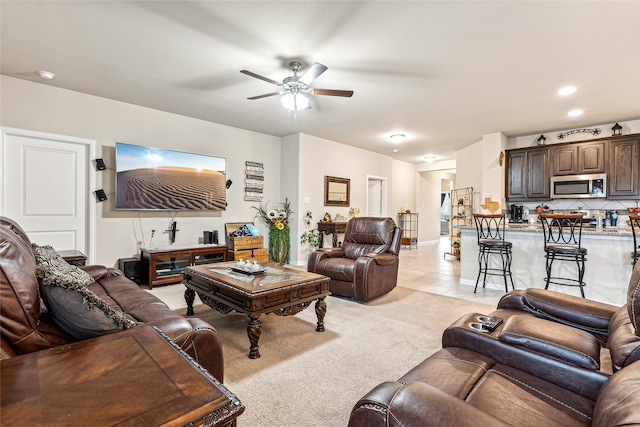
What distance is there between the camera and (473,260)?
477 cm

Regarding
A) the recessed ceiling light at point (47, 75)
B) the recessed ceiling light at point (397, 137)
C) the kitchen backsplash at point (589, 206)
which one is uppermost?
the recessed ceiling light at point (47, 75)

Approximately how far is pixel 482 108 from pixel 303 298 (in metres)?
3.89

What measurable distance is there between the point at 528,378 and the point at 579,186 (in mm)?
5556

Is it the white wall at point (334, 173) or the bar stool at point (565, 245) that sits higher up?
the white wall at point (334, 173)

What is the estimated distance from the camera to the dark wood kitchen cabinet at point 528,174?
5.61 meters

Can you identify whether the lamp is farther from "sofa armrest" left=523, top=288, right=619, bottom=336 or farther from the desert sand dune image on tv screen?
the desert sand dune image on tv screen

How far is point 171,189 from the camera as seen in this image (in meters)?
4.77

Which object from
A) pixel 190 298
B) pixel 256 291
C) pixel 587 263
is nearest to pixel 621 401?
pixel 256 291

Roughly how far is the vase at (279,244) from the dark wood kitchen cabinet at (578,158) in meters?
5.12

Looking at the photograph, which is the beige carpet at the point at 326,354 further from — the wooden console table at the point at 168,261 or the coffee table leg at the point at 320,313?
the wooden console table at the point at 168,261

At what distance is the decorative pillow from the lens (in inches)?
47.3


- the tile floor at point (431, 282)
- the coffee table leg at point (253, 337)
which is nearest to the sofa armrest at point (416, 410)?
the coffee table leg at point (253, 337)

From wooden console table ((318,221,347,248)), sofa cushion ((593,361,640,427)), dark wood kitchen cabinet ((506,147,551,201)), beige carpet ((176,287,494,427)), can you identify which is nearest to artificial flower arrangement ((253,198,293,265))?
wooden console table ((318,221,347,248))


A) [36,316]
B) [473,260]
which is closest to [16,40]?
[36,316]
